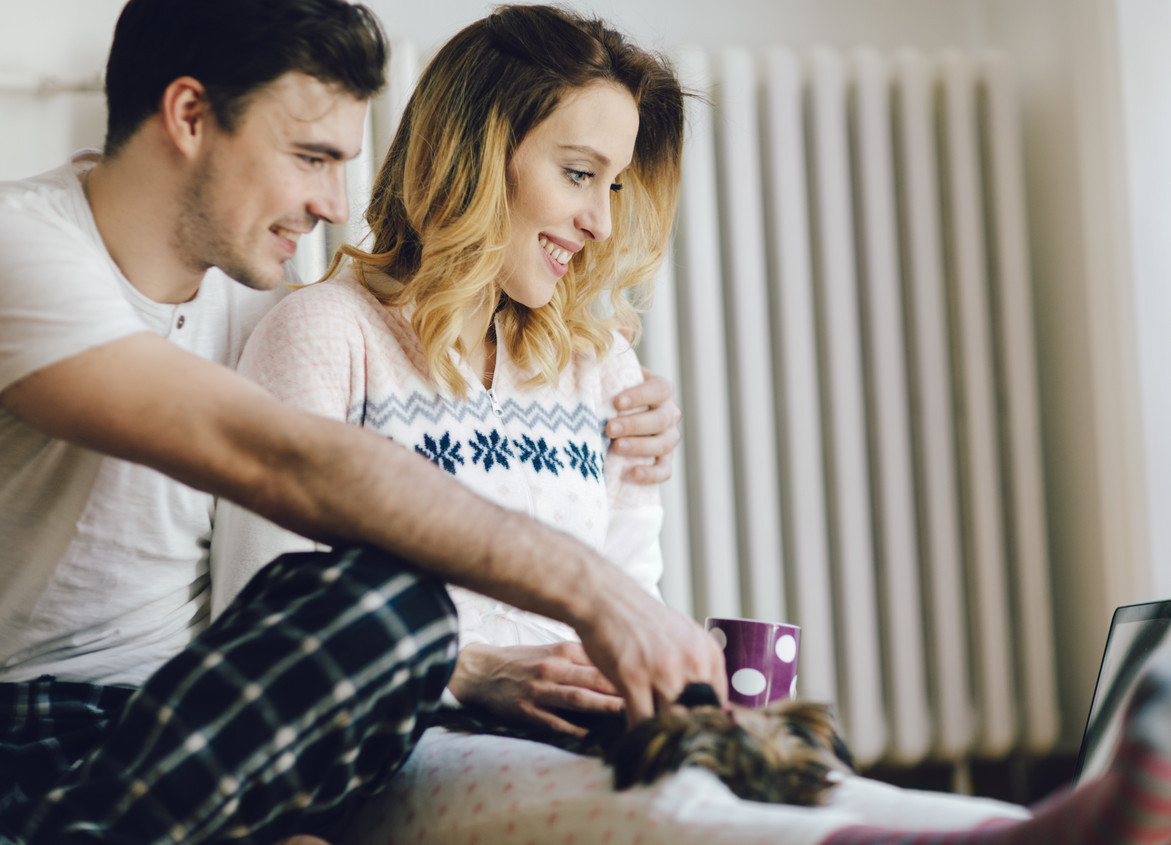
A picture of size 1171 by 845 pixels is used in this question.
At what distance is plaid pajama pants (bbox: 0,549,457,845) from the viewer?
703mm

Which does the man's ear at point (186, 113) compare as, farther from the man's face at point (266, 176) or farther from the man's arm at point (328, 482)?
the man's arm at point (328, 482)

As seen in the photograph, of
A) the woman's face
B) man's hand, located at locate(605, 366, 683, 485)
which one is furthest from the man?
man's hand, located at locate(605, 366, 683, 485)

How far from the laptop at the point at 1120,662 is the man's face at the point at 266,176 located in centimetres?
96

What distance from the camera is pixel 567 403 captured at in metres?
1.32

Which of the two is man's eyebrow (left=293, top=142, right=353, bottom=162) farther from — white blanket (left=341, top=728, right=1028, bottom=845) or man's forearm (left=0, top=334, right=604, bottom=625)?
white blanket (left=341, top=728, right=1028, bottom=845)

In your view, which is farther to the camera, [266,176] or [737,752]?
[266,176]

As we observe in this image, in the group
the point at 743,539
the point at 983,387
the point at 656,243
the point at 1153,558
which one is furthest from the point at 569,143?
the point at 1153,558

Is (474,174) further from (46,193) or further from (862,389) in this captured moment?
(862,389)

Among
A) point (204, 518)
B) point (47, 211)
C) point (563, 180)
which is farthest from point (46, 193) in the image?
point (563, 180)

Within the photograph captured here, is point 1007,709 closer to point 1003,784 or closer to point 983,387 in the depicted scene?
point 1003,784

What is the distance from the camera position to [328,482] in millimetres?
799

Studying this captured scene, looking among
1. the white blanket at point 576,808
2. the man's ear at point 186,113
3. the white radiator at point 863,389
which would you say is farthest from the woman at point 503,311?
the white radiator at point 863,389

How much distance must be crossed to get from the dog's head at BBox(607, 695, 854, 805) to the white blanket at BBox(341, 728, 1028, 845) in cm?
1

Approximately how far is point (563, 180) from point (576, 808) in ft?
2.58
